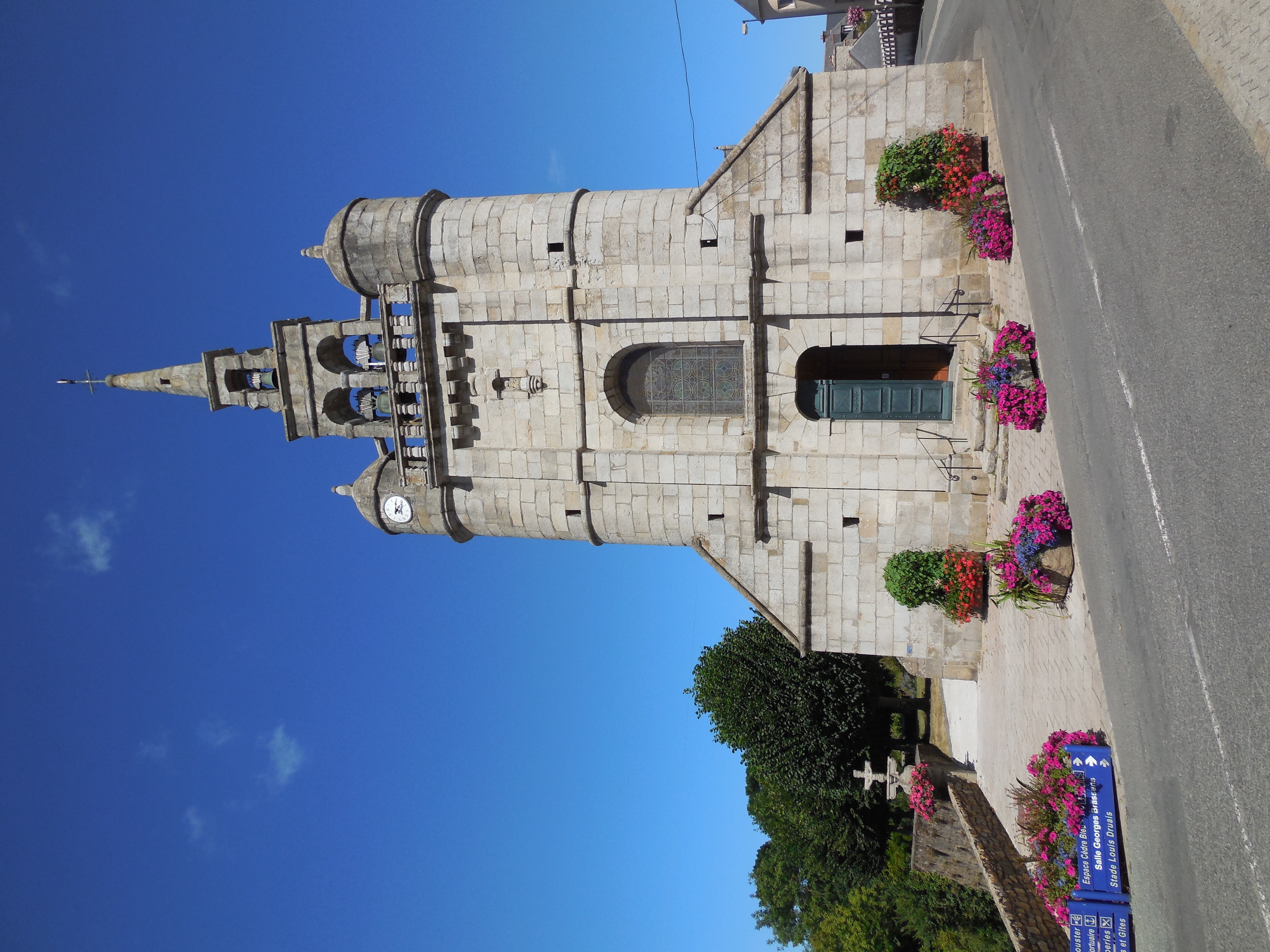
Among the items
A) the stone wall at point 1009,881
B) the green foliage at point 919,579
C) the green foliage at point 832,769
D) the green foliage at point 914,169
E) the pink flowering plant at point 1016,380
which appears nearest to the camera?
the pink flowering plant at point 1016,380

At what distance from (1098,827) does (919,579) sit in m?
5.83

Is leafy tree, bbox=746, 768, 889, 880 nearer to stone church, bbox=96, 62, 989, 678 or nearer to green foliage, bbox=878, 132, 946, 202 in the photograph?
stone church, bbox=96, 62, 989, 678

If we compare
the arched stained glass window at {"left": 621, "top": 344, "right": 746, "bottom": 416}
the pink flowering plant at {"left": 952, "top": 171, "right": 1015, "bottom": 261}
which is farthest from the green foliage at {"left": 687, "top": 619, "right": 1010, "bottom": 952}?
the pink flowering plant at {"left": 952, "top": 171, "right": 1015, "bottom": 261}

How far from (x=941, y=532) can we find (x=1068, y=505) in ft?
14.4

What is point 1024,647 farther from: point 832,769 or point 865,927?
point 865,927

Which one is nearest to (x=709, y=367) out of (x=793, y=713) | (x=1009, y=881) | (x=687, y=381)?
(x=687, y=381)

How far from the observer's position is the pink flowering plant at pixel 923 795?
2105 cm

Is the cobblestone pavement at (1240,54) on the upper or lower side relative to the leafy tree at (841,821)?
upper

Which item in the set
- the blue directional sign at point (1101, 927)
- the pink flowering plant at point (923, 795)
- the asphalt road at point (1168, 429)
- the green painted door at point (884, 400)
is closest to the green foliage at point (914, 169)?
the asphalt road at point (1168, 429)

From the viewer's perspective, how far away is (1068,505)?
11891mm

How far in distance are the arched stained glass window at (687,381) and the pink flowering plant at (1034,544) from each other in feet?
21.6

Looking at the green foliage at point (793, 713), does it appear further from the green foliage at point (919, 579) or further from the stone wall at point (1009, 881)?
the green foliage at point (919, 579)

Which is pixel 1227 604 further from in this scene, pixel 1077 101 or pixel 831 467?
pixel 831 467

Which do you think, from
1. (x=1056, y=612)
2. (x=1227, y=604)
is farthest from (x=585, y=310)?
(x=1227, y=604)
